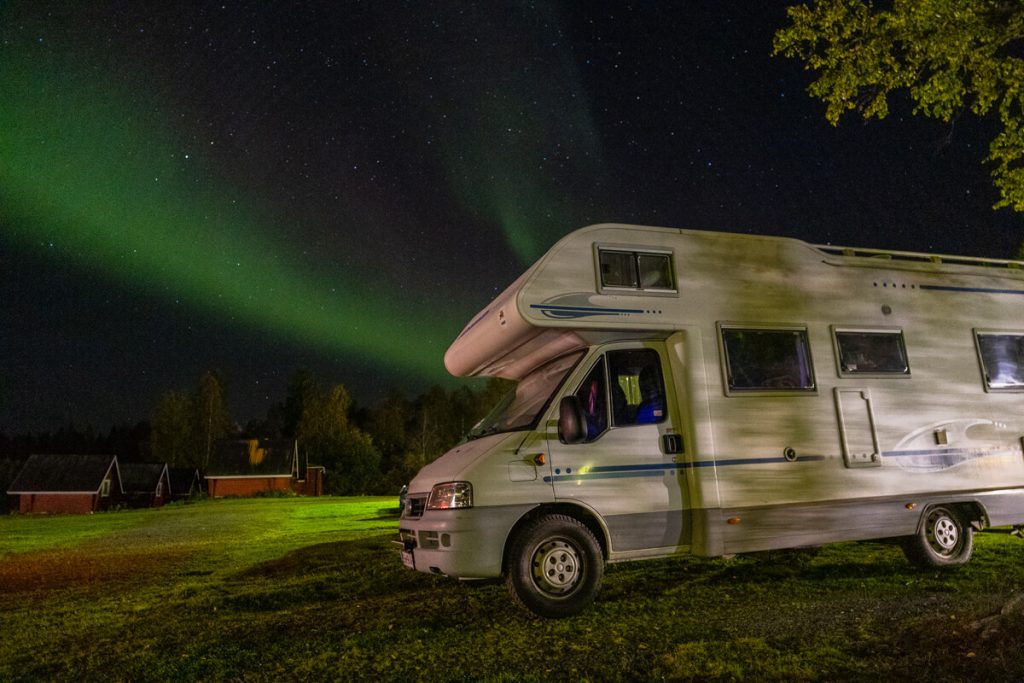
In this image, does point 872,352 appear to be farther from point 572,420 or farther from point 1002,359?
point 572,420

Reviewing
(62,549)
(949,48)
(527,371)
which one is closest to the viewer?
(527,371)

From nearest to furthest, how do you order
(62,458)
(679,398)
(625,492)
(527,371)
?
(625,492), (679,398), (527,371), (62,458)

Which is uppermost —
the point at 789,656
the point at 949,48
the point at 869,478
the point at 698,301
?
the point at 949,48

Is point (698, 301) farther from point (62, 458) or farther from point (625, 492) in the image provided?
point (62, 458)

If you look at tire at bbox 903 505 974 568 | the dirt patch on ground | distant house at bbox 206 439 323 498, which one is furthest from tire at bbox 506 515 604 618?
distant house at bbox 206 439 323 498

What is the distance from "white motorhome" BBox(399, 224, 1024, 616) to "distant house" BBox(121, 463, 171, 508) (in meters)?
58.5

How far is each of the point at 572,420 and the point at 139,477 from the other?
63.0m

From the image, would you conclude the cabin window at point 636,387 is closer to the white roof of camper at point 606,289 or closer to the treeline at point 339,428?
the white roof of camper at point 606,289

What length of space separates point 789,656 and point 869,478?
3370 mm

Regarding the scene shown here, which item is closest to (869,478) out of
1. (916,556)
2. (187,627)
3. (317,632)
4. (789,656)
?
(916,556)

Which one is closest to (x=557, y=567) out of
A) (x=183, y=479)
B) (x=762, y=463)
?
(x=762, y=463)

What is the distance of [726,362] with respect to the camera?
22.9 feet

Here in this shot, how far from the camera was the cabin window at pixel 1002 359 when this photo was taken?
8133 mm

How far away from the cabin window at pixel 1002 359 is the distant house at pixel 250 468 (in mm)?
57585
